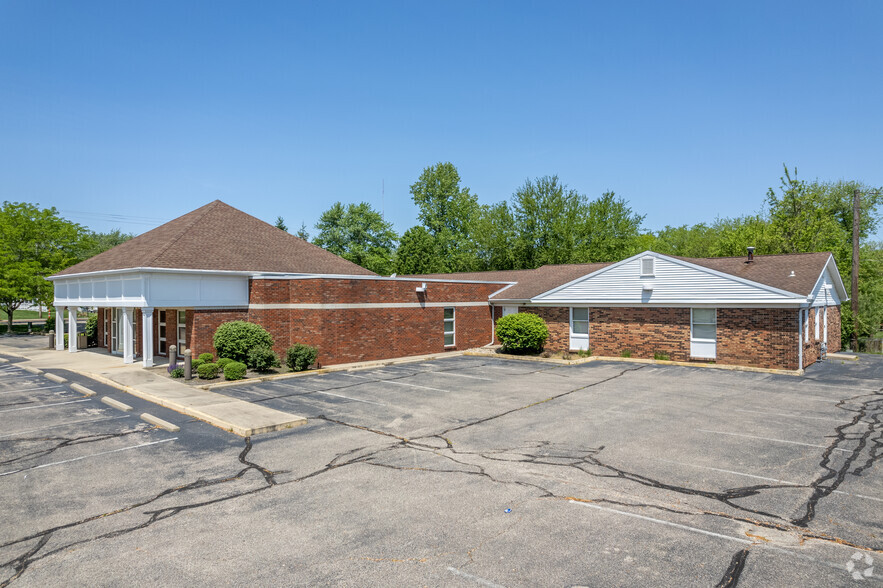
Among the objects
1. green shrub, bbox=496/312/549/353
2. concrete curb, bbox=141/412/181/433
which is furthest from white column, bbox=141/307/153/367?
green shrub, bbox=496/312/549/353

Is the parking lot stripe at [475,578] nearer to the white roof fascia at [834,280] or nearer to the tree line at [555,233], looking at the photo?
the white roof fascia at [834,280]

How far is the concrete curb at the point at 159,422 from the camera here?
11570 millimetres

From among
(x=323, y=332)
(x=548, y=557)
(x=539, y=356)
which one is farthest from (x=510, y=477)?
(x=539, y=356)

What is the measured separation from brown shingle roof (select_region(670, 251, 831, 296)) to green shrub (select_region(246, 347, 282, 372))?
58.2 feet

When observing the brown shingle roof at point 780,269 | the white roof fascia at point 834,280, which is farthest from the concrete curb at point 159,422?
the white roof fascia at point 834,280

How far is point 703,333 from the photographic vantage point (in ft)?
72.1

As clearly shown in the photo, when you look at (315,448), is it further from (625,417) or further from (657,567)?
(625,417)

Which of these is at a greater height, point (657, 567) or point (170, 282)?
point (170, 282)

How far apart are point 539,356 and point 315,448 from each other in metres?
16.0

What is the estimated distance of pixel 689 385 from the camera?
16.9 m

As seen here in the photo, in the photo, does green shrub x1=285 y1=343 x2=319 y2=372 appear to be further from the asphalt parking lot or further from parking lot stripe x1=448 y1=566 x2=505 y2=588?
parking lot stripe x1=448 y1=566 x2=505 y2=588

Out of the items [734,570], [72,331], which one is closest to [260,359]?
[72,331]

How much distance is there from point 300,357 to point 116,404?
22.5 feet

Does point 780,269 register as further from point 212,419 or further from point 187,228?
point 187,228
